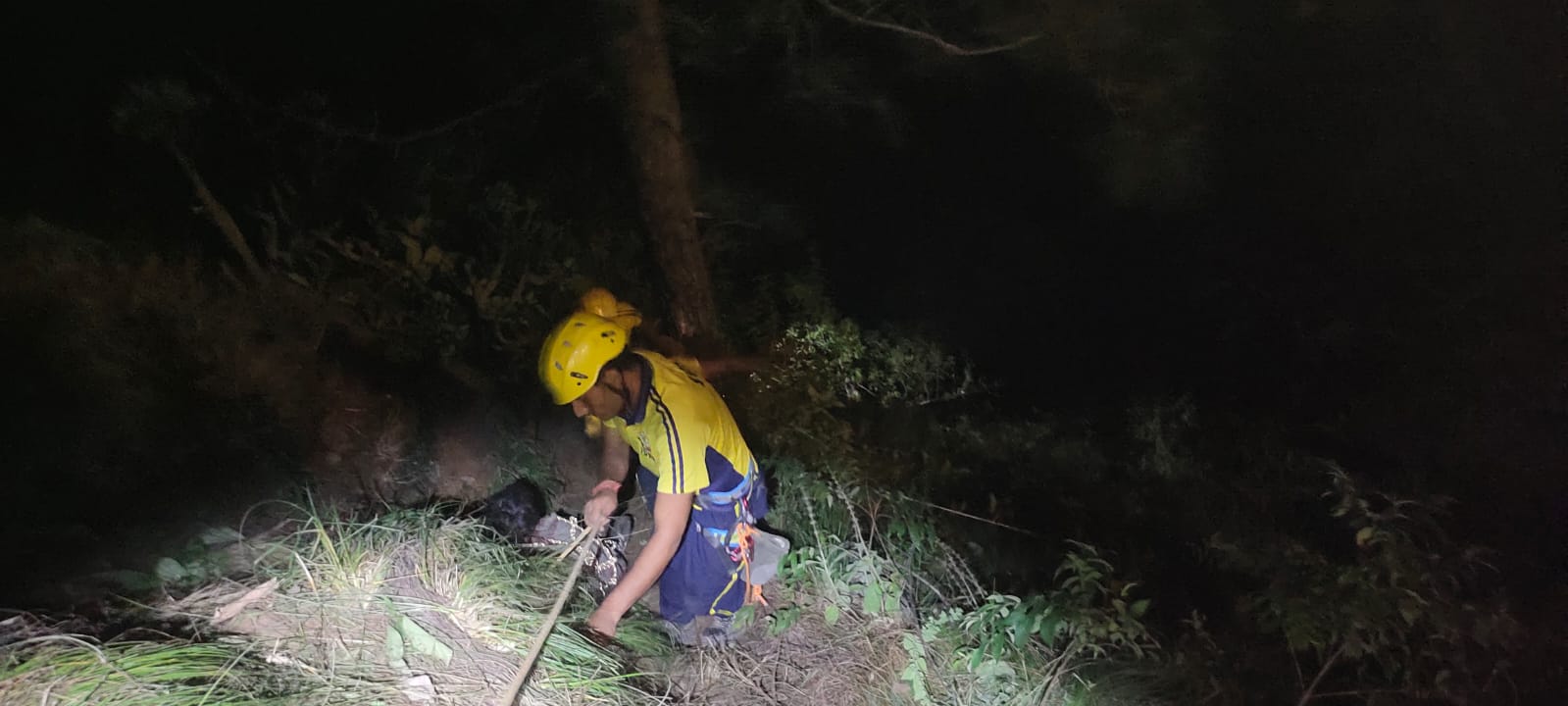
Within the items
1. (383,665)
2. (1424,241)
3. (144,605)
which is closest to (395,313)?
(144,605)

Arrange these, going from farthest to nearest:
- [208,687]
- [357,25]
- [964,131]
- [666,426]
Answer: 1. [964,131]
2. [357,25]
3. [666,426]
4. [208,687]

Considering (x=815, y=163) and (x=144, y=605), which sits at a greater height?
(x=815, y=163)

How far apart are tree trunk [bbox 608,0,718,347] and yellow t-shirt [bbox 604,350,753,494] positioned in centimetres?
133

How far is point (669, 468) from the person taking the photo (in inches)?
94.0

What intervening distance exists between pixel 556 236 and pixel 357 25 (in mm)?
1265

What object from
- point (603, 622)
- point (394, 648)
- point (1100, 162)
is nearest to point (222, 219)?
point (394, 648)

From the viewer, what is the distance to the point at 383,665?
6.40 ft

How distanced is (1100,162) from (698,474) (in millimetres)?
2845

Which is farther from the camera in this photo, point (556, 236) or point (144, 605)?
point (556, 236)

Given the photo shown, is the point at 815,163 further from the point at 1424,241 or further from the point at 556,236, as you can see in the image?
the point at 1424,241

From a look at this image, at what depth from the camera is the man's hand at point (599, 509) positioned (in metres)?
2.81

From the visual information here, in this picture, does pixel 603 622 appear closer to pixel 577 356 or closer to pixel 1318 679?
pixel 577 356

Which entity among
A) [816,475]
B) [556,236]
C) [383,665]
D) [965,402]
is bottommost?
[965,402]

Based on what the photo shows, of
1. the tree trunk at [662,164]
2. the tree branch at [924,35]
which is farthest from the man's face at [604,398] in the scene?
the tree branch at [924,35]
